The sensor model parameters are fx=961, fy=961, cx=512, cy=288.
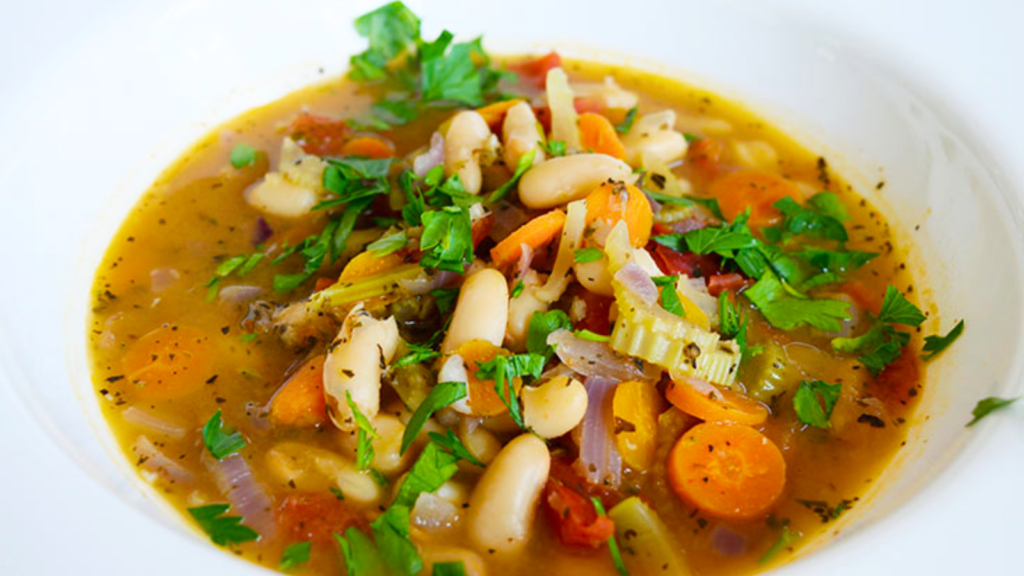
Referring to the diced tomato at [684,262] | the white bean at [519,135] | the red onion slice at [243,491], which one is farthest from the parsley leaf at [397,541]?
the white bean at [519,135]

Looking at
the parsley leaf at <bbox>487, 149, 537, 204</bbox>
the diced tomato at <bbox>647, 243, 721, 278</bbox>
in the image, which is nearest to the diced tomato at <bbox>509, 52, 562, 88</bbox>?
the parsley leaf at <bbox>487, 149, 537, 204</bbox>

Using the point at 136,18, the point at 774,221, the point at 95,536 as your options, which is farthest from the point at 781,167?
the point at 95,536

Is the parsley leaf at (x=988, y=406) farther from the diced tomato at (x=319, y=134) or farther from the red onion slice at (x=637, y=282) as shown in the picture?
the diced tomato at (x=319, y=134)

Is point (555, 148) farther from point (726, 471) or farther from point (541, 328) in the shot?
point (726, 471)

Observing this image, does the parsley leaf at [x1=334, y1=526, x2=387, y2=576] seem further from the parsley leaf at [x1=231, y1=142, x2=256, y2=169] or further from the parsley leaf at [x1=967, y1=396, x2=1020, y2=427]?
the parsley leaf at [x1=231, y1=142, x2=256, y2=169]

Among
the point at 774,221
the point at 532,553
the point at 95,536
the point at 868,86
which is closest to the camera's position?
the point at 95,536

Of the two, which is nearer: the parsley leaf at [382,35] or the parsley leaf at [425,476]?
the parsley leaf at [425,476]

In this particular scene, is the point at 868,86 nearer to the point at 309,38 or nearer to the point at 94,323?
the point at 309,38
